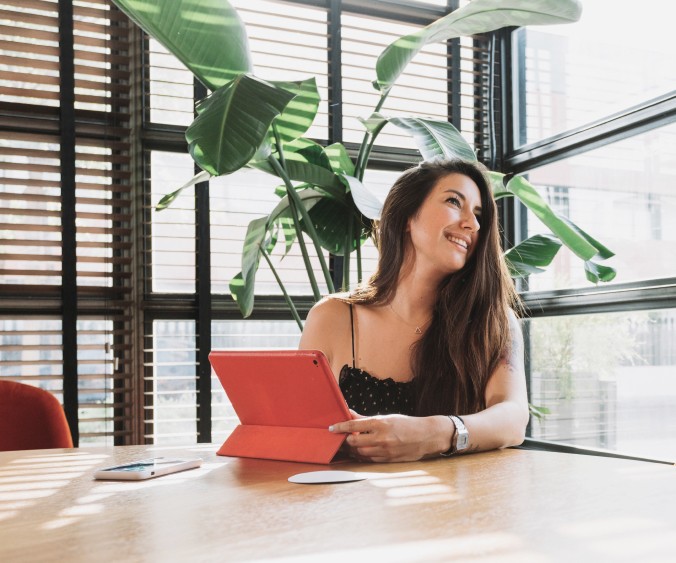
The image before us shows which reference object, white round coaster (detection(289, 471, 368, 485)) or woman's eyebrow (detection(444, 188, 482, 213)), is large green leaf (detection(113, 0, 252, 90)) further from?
white round coaster (detection(289, 471, 368, 485))

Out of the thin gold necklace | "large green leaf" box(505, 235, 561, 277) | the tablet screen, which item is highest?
"large green leaf" box(505, 235, 561, 277)

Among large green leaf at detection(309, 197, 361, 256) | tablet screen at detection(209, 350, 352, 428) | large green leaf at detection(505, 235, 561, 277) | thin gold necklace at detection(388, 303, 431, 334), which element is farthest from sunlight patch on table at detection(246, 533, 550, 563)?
large green leaf at detection(505, 235, 561, 277)

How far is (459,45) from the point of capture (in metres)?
3.88

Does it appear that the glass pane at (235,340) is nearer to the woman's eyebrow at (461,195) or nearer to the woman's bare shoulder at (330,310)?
the woman's bare shoulder at (330,310)

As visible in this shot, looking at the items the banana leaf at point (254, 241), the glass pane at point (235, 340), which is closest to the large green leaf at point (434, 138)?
the banana leaf at point (254, 241)

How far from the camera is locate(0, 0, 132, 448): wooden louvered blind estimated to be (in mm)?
3021

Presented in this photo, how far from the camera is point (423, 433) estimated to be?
139cm

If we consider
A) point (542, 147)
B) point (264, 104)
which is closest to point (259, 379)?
point (264, 104)

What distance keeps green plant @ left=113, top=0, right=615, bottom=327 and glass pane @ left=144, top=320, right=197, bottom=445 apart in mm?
547

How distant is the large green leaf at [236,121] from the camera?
6.41 ft

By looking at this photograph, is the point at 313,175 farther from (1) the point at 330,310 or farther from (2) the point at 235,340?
(2) the point at 235,340

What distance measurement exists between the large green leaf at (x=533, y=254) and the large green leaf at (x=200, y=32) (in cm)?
129

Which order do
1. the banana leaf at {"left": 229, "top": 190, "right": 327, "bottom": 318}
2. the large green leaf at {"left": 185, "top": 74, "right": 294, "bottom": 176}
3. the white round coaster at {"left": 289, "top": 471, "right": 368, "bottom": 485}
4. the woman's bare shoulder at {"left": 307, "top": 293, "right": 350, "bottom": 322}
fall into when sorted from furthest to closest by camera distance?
the banana leaf at {"left": 229, "top": 190, "right": 327, "bottom": 318} → the woman's bare shoulder at {"left": 307, "top": 293, "right": 350, "bottom": 322} → the large green leaf at {"left": 185, "top": 74, "right": 294, "bottom": 176} → the white round coaster at {"left": 289, "top": 471, "right": 368, "bottom": 485}

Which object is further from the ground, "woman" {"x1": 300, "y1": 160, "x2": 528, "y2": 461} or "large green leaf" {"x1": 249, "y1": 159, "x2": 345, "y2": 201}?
"large green leaf" {"x1": 249, "y1": 159, "x2": 345, "y2": 201}
